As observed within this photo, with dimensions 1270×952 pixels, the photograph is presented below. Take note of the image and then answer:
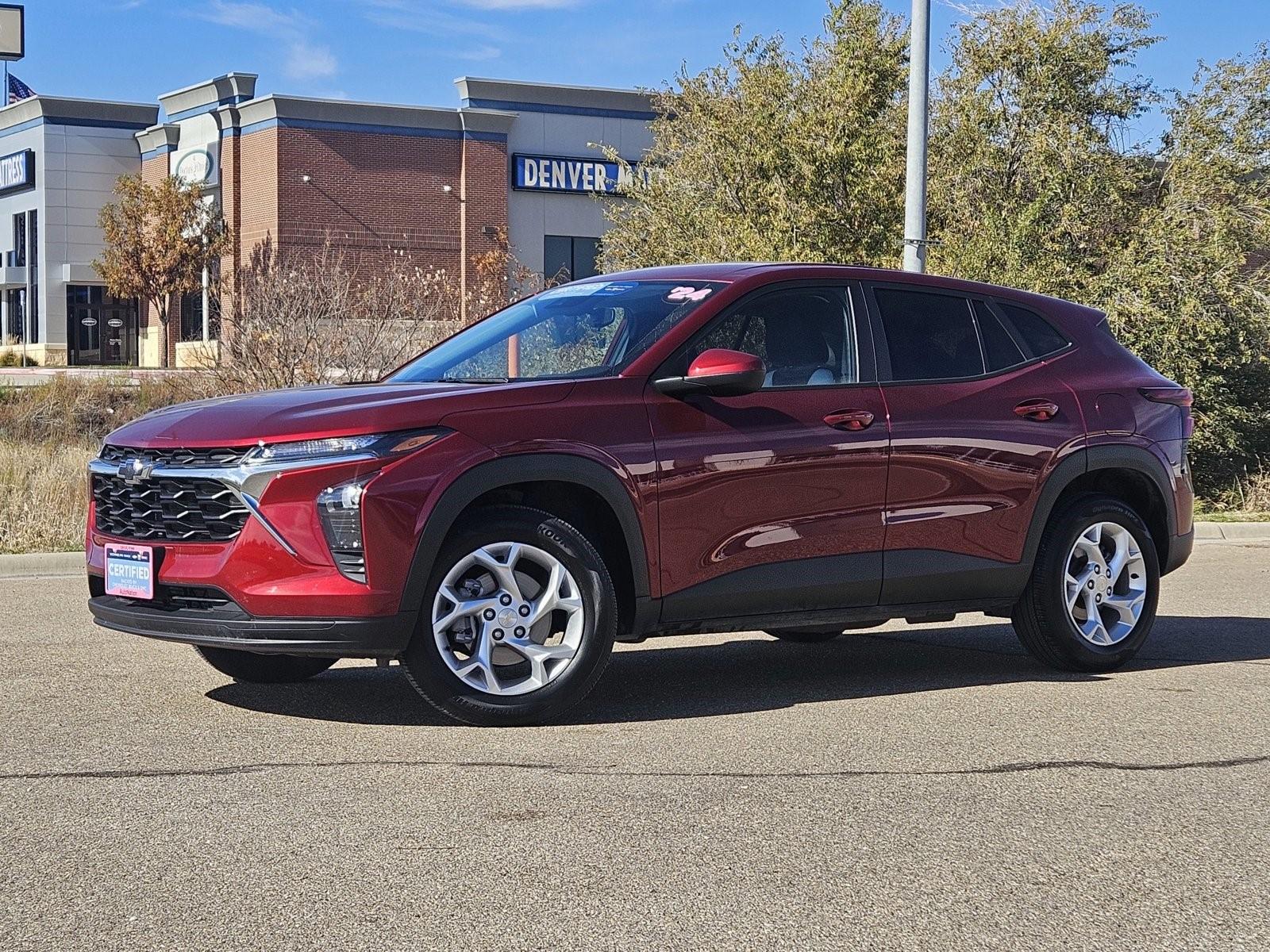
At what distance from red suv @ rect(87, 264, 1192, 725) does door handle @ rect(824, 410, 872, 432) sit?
0.04 ft

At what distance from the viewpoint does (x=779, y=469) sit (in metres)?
6.77

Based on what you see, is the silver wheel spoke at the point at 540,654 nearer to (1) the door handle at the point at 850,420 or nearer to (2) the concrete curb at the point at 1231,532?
(1) the door handle at the point at 850,420

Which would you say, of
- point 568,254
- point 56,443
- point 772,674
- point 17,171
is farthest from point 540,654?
point 17,171

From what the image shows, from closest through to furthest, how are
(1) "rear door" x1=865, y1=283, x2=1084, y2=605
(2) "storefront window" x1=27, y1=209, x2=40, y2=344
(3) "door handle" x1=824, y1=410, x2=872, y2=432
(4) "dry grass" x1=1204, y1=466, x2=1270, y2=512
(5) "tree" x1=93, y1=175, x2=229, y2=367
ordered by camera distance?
(3) "door handle" x1=824, y1=410, x2=872, y2=432
(1) "rear door" x1=865, y1=283, x2=1084, y2=605
(4) "dry grass" x1=1204, y1=466, x2=1270, y2=512
(5) "tree" x1=93, y1=175, x2=229, y2=367
(2) "storefront window" x1=27, y1=209, x2=40, y2=344

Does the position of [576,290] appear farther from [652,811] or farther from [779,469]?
[652,811]

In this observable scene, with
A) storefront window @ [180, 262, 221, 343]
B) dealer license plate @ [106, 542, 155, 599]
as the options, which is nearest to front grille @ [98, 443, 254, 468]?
dealer license plate @ [106, 542, 155, 599]

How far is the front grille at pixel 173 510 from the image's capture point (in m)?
6.09

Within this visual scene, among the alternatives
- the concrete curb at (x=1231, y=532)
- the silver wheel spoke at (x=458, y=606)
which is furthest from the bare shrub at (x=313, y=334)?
the silver wheel spoke at (x=458, y=606)

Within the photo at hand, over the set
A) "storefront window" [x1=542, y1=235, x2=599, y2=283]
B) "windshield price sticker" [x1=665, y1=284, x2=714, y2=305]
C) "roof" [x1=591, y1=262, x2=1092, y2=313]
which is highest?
"storefront window" [x1=542, y1=235, x2=599, y2=283]

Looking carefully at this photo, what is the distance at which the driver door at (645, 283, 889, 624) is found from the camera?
6.60 m

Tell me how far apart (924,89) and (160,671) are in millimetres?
10223

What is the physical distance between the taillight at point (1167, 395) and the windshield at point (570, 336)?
2.38 meters

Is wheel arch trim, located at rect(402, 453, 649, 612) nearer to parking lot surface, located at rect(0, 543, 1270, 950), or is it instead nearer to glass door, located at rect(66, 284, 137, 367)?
parking lot surface, located at rect(0, 543, 1270, 950)

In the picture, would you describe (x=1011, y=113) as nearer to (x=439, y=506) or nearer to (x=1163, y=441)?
(x=1163, y=441)
